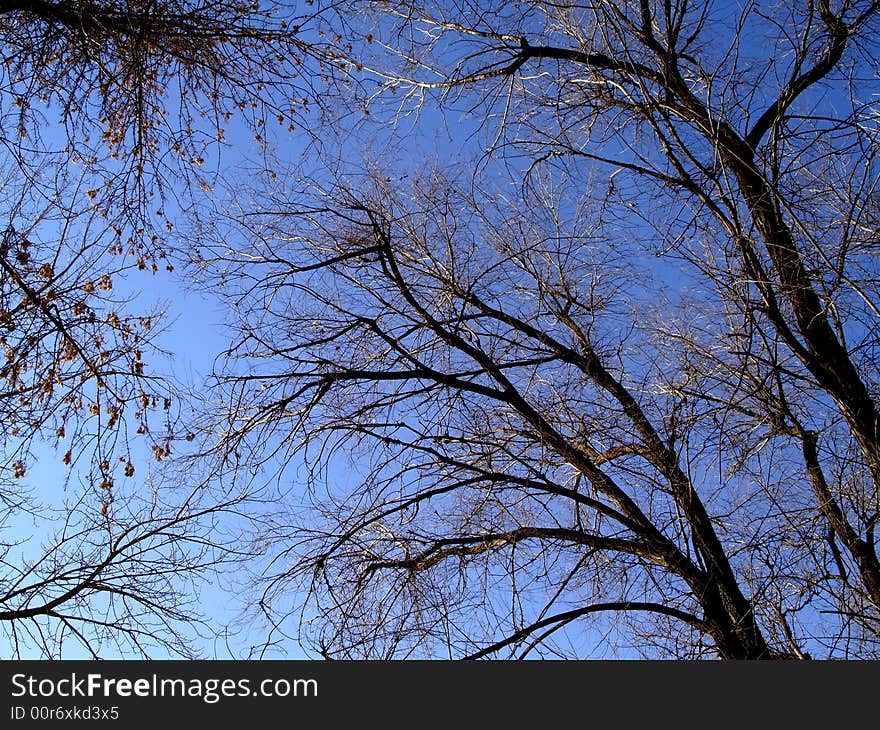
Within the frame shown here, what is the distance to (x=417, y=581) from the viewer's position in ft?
16.7

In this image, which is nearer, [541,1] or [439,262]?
[541,1]

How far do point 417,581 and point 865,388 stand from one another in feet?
9.71

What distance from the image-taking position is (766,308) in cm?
394

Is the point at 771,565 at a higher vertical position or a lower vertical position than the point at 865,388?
lower

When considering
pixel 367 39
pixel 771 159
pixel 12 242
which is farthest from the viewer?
pixel 367 39

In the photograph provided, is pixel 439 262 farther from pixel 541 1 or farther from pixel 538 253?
pixel 541 1

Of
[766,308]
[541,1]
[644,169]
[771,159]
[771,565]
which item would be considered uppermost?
[541,1]

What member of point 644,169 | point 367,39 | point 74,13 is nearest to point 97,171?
point 74,13

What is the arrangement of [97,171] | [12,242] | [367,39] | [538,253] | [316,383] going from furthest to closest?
[538,253]
[316,383]
[367,39]
[97,171]
[12,242]

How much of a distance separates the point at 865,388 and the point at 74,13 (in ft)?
15.3

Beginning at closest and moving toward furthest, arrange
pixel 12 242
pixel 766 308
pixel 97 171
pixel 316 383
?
pixel 766 308
pixel 12 242
pixel 97 171
pixel 316 383

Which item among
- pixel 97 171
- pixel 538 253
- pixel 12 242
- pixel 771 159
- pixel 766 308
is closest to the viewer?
pixel 771 159

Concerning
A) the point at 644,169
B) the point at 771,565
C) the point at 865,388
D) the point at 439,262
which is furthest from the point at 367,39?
the point at 771,565

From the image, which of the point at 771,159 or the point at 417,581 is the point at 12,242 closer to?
the point at 417,581
